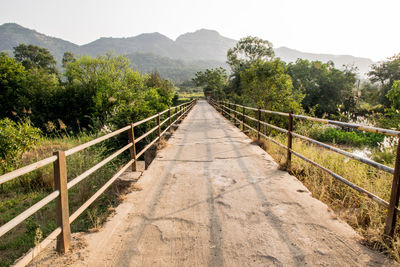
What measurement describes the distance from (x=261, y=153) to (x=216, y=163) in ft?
4.91

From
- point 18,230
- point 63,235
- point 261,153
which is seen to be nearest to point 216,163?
point 261,153

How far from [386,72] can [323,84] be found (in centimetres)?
1071

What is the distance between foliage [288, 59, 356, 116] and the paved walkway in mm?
35602

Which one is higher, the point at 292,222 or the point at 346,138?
the point at 292,222

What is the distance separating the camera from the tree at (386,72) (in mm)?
37031

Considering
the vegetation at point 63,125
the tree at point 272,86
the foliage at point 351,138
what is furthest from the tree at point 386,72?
the vegetation at point 63,125

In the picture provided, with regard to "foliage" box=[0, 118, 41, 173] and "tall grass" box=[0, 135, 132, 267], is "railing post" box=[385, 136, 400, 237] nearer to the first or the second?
"tall grass" box=[0, 135, 132, 267]

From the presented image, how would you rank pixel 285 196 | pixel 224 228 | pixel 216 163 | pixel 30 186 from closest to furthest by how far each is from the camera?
1. pixel 224 228
2. pixel 285 196
3. pixel 216 163
4. pixel 30 186

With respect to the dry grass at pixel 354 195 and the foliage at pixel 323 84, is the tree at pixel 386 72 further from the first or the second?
the dry grass at pixel 354 195

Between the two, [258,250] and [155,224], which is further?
[155,224]

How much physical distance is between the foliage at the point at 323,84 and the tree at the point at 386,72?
13.4ft

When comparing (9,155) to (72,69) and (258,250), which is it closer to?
(258,250)

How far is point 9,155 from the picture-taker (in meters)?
7.25

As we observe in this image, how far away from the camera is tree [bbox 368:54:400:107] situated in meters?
37.0
